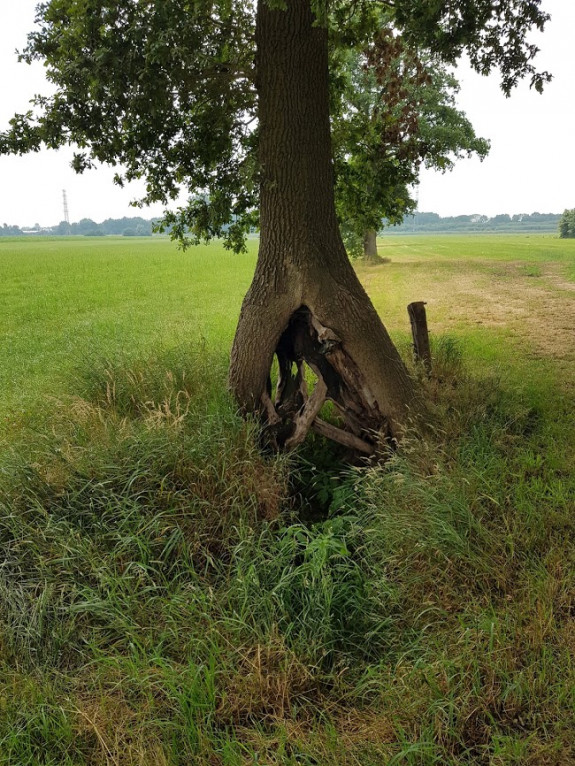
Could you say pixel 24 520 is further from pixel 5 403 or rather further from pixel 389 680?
pixel 5 403

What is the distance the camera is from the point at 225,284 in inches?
1139

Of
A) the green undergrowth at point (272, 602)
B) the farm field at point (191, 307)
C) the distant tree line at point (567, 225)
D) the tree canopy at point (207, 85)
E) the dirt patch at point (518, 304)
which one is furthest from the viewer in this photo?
the distant tree line at point (567, 225)

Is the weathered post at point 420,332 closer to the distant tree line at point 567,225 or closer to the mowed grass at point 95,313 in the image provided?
the mowed grass at point 95,313

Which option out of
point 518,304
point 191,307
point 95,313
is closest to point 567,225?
point 518,304

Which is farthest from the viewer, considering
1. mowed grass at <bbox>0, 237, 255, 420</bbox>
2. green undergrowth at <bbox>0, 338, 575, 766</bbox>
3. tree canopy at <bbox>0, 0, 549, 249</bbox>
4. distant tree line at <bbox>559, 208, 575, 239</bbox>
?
distant tree line at <bbox>559, 208, 575, 239</bbox>

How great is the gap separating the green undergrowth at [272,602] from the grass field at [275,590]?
0.02m

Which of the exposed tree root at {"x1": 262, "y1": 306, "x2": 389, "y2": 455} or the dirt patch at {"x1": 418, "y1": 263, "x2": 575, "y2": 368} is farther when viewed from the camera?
the dirt patch at {"x1": 418, "y1": 263, "x2": 575, "y2": 368}

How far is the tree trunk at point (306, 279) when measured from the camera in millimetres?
7266

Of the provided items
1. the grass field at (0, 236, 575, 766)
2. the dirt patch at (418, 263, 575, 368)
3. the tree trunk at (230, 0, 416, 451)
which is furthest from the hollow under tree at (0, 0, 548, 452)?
the dirt patch at (418, 263, 575, 368)

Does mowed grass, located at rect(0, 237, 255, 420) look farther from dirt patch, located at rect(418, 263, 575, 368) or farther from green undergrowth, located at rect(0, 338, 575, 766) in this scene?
dirt patch, located at rect(418, 263, 575, 368)

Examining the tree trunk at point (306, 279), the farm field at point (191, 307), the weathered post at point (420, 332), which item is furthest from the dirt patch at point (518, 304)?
the tree trunk at point (306, 279)

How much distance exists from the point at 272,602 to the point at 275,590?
0.17 meters

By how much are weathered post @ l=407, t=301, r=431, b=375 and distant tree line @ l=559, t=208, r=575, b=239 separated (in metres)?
64.6

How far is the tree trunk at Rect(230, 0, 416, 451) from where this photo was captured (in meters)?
7.27
